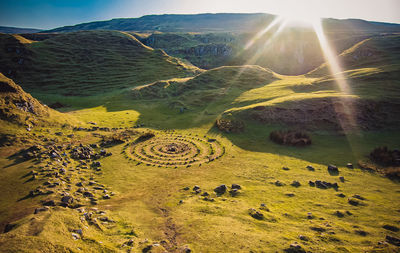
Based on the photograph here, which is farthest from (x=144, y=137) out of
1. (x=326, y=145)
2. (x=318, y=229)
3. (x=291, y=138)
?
(x=326, y=145)

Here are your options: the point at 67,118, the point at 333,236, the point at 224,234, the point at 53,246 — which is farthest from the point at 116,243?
the point at 67,118

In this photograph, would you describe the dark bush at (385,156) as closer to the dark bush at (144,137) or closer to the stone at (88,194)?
the dark bush at (144,137)

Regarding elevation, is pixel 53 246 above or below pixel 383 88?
below

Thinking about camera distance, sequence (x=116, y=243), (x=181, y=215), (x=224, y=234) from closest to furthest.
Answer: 1. (x=116, y=243)
2. (x=224, y=234)
3. (x=181, y=215)

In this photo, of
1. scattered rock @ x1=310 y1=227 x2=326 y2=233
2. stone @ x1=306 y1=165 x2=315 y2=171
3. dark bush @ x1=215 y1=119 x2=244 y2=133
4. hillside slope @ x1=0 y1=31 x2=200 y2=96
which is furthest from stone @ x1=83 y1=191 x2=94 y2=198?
hillside slope @ x1=0 y1=31 x2=200 y2=96

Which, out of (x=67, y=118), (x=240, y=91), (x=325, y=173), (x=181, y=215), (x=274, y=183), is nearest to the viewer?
(x=181, y=215)

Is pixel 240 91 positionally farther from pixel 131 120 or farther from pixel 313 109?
pixel 131 120

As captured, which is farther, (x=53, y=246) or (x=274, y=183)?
(x=274, y=183)
